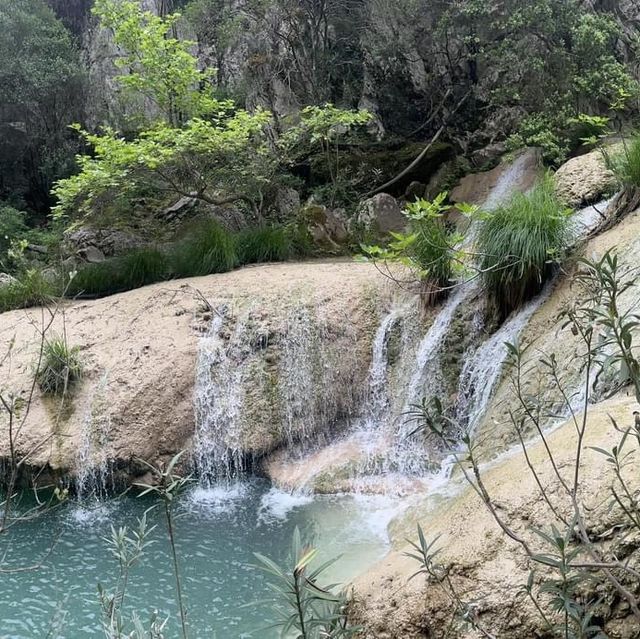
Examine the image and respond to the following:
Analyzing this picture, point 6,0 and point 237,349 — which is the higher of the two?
point 6,0

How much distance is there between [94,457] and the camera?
5.79m

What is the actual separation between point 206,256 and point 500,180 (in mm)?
5274

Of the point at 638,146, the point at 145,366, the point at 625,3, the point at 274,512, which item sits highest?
the point at 625,3

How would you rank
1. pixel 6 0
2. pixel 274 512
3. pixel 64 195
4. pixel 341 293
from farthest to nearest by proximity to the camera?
1. pixel 6 0
2. pixel 64 195
3. pixel 341 293
4. pixel 274 512

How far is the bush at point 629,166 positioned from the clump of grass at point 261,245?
464 centimetres

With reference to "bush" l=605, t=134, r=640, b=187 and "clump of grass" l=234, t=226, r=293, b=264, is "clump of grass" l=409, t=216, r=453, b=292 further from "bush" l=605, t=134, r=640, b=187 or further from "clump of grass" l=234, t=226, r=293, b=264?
"clump of grass" l=234, t=226, r=293, b=264

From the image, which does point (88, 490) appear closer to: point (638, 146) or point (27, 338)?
point (27, 338)

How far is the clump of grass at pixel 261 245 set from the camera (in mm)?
8781

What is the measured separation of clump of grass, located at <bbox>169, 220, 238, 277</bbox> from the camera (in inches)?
329

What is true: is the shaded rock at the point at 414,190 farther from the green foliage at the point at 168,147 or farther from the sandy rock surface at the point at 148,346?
the sandy rock surface at the point at 148,346

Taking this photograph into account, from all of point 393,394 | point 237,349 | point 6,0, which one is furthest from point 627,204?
point 6,0

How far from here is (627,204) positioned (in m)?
5.20

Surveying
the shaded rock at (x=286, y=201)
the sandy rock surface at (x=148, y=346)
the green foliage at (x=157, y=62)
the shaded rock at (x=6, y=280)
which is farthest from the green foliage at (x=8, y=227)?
the sandy rock surface at (x=148, y=346)

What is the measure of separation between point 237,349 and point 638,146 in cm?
403
